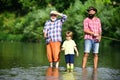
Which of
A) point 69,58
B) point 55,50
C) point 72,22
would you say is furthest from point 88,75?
point 72,22

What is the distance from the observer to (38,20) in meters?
47.8

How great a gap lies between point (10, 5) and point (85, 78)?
61.5 meters

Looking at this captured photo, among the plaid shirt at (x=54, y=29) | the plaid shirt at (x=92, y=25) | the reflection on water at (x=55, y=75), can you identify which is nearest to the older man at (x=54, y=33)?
the plaid shirt at (x=54, y=29)

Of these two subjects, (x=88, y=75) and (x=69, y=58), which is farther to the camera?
(x=69, y=58)

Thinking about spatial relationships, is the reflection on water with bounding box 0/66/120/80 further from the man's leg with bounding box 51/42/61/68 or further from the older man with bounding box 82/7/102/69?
the man's leg with bounding box 51/42/61/68

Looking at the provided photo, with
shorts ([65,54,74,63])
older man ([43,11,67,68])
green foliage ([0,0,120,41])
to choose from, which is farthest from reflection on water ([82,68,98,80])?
green foliage ([0,0,120,41])

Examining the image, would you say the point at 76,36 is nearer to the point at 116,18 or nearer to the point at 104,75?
the point at 116,18

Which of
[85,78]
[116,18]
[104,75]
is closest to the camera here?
[85,78]

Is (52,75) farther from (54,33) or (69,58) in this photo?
(54,33)

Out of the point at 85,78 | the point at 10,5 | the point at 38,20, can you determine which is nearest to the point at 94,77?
the point at 85,78

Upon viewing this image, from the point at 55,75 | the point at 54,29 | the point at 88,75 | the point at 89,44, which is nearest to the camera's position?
the point at 55,75

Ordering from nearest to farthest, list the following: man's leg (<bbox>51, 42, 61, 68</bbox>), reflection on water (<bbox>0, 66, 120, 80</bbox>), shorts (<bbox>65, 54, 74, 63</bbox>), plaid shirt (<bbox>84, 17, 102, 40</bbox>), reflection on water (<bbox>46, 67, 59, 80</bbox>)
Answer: reflection on water (<bbox>46, 67, 59, 80</bbox>), reflection on water (<bbox>0, 66, 120, 80</bbox>), shorts (<bbox>65, 54, 74, 63</bbox>), plaid shirt (<bbox>84, 17, 102, 40</bbox>), man's leg (<bbox>51, 42, 61, 68</bbox>)

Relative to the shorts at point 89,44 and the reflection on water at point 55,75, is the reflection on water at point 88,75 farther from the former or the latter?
the shorts at point 89,44

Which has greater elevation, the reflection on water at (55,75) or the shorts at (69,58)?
the shorts at (69,58)
